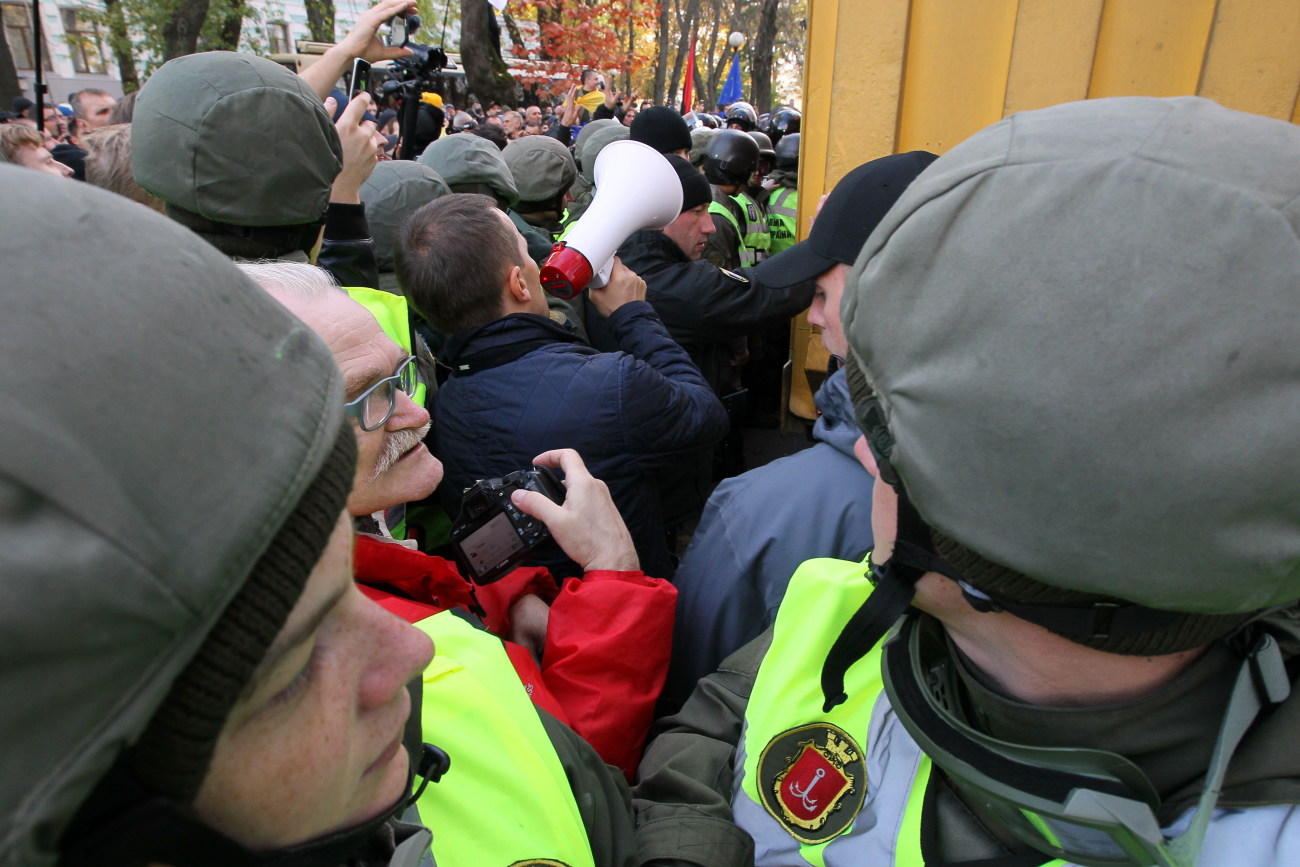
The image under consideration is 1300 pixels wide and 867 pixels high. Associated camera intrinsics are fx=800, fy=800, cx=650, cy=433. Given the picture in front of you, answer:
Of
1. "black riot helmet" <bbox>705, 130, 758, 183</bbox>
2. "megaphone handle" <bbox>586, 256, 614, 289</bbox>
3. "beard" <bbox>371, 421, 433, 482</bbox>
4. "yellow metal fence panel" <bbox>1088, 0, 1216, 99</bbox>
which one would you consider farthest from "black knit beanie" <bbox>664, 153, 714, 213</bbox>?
"beard" <bbox>371, 421, 433, 482</bbox>

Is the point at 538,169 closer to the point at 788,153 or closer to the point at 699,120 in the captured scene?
the point at 788,153

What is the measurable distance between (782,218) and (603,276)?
13.6 feet

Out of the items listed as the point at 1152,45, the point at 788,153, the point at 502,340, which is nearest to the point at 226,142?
the point at 502,340

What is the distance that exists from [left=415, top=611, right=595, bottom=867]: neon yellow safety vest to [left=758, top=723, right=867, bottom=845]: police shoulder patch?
32 centimetres

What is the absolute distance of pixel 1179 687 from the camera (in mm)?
959

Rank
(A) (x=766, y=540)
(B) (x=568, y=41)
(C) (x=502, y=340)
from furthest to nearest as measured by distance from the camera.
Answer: (B) (x=568, y=41)
(C) (x=502, y=340)
(A) (x=766, y=540)

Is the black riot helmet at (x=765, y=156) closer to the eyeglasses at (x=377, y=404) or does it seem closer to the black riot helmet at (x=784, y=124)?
the black riot helmet at (x=784, y=124)

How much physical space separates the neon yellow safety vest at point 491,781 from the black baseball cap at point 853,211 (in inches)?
66.2

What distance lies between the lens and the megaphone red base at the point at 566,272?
111 inches

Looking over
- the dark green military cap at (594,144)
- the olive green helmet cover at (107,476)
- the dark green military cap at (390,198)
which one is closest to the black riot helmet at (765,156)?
the dark green military cap at (594,144)

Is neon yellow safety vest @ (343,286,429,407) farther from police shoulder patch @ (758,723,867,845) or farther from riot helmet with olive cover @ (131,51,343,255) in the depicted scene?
police shoulder patch @ (758,723,867,845)

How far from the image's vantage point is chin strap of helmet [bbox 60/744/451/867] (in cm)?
58

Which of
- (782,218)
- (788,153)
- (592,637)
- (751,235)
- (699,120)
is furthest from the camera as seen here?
(699,120)

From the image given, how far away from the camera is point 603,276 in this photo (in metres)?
3.08
